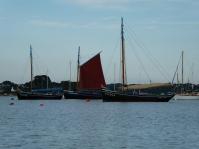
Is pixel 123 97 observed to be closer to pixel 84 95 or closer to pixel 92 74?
pixel 92 74

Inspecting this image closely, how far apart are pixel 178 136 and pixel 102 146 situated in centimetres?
763

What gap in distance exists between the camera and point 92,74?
129125 millimetres

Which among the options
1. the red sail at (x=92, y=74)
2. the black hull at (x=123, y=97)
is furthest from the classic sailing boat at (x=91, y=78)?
the black hull at (x=123, y=97)

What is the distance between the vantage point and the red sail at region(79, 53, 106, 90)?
128000 mm

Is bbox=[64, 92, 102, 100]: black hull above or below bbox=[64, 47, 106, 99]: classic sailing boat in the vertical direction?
below

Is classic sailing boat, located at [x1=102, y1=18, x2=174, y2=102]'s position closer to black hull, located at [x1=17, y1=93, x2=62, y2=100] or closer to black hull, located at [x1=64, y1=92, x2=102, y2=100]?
black hull, located at [x1=64, y1=92, x2=102, y2=100]

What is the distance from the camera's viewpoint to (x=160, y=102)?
12850 cm

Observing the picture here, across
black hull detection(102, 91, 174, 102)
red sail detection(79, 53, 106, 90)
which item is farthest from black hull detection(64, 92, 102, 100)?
black hull detection(102, 91, 174, 102)

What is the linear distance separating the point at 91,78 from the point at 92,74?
0.81 metres

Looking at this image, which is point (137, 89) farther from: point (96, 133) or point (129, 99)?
point (96, 133)

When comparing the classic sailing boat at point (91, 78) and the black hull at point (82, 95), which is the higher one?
the classic sailing boat at point (91, 78)

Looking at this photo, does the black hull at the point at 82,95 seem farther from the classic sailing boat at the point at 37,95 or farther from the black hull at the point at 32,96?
the classic sailing boat at the point at 37,95

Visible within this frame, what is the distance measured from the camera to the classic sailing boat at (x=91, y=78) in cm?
12825

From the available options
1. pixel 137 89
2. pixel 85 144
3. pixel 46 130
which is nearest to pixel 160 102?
pixel 137 89
